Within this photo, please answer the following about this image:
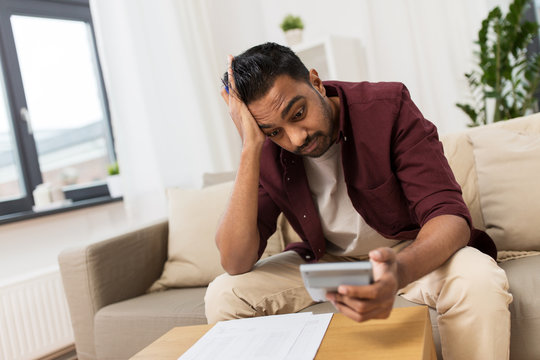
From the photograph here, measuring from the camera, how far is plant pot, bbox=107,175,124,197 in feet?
9.41

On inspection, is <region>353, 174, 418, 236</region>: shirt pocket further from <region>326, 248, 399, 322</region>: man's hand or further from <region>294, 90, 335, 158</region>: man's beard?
<region>326, 248, 399, 322</region>: man's hand

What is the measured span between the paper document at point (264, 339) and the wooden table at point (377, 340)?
0.09 feet

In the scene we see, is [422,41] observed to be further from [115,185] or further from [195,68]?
[115,185]

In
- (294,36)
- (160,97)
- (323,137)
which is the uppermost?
(294,36)


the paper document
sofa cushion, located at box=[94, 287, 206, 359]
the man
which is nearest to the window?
sofa cushion, located at box=[94, 287, 206, 359]

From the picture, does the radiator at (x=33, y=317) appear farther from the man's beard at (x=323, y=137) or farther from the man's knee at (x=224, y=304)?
the man's beard at (x=323, y=137)

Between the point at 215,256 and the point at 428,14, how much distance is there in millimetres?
1901

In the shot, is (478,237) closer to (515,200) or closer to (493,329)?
(515,200)

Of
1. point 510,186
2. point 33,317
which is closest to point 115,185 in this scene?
point 33,317

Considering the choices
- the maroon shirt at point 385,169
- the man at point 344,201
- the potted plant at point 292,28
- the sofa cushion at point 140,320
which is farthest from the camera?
the potted plant at point 292,28

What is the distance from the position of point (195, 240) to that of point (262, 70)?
917mm

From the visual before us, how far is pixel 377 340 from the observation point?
0.91m

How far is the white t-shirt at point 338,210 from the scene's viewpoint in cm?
137

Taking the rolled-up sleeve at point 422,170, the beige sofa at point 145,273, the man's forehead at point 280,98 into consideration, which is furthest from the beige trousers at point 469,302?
the man's forehead at point 280,98
